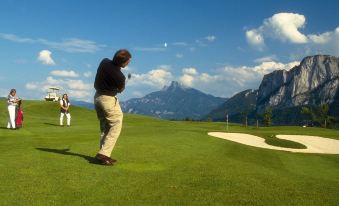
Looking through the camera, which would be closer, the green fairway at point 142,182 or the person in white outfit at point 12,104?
the green fairway at point 142,182

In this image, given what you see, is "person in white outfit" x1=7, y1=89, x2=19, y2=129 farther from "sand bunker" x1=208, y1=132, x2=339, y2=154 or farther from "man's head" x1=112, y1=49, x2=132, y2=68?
"man's head" x1=112, y1=49, x2=132, y2=68

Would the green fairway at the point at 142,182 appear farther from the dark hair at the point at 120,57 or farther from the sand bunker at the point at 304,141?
the sand bunker at the point at 304,141

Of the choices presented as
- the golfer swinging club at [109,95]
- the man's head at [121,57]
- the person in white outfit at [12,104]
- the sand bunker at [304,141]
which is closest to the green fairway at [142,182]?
the golfer swinging club at [109,95]

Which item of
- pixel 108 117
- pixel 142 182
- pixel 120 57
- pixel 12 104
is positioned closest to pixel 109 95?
pixel 108 117

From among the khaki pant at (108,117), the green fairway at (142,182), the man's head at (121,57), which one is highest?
the man's head at (121,57)

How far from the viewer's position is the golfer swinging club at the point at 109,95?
42.4 ft

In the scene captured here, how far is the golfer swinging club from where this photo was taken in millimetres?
12922

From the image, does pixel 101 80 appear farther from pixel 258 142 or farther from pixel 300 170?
pixel 258 142

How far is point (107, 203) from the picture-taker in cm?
864

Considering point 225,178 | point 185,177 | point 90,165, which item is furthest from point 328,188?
point 90,165

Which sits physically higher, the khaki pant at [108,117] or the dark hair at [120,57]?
the dark hair at [120,57]

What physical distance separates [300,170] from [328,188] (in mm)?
7623

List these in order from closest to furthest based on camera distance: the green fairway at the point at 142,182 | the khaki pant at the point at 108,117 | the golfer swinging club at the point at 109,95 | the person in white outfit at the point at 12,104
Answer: the green fairway at the point at 142,182
the golfer swinging club at the point at 109,95
the khaki pant at the point at 108,117
the person in white outfit at the point at 12,104

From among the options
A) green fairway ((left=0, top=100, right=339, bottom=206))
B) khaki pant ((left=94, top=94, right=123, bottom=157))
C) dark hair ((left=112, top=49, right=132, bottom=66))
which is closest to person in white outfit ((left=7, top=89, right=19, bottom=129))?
green fairway ((left=0, top=100, right=339, bottom=206))
